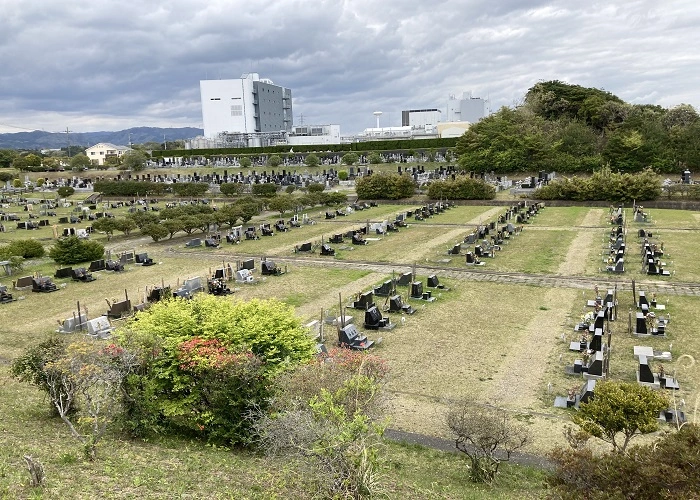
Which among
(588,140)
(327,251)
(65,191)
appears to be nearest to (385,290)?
(327,251)

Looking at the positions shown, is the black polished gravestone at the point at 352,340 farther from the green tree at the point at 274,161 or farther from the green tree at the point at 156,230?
the green tree at the point at 274,161

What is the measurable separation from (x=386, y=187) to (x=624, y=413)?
48.7 meters

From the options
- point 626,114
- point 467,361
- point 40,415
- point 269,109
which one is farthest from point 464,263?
point 269,109

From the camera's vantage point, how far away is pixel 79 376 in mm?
9828

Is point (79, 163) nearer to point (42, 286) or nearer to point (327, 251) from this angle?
point (42, 286)

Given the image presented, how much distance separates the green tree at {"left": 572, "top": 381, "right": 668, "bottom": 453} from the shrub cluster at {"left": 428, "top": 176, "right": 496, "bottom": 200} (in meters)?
46.3

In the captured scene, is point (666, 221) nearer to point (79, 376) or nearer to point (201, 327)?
point (201, 327)

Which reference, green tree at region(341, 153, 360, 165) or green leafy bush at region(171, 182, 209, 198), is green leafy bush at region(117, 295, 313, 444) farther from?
green tree at region(341, 153, 360, 165)

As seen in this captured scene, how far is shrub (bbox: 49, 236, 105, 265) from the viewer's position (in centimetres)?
2977

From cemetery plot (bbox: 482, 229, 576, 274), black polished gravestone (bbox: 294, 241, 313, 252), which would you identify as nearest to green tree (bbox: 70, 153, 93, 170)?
black polished gravestone (bbox: 294, 241, 313, 252)

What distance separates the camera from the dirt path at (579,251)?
85.1 ft

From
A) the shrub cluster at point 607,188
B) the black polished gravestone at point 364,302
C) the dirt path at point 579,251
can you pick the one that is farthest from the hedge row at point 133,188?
the black polished gravestone at point 364,302

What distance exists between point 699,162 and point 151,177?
7491 cm

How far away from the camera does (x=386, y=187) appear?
56.9 metres
